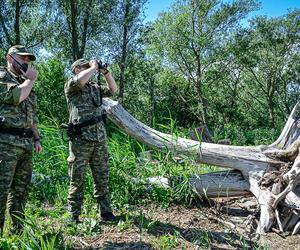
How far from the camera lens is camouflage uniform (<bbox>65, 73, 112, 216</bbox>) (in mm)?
3900

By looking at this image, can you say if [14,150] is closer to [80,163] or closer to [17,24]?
[80,163]

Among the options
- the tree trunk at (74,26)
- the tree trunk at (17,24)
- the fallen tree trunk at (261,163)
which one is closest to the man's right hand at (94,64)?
the fallen tree trunk at (261,163)

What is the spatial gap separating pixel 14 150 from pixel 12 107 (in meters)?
0.39

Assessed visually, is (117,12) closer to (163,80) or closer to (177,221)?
(163,80)

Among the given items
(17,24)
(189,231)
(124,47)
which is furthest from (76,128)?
(124,47)

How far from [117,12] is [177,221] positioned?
1996 centimetres

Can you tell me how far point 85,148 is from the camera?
3910 mm

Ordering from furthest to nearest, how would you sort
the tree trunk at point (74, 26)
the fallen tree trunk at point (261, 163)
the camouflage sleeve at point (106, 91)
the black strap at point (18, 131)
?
the tree trunk at point (74, 26) < the fallen tree trunk at point (261, 163) < the camouflage sleeve at point (106, 91) < the black strap at point (18, 131)

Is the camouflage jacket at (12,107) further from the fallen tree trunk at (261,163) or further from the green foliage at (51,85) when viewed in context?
the green foliage at (51,85)

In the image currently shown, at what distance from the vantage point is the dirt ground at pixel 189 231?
11.9 ft

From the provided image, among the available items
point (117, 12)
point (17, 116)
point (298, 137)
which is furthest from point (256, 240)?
point (117, 12)

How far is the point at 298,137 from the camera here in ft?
16.4

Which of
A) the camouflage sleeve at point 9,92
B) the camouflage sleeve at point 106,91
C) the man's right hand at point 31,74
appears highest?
the man's right hand at point 31,74

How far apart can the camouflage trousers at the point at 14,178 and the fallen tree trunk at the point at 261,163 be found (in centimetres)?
192
